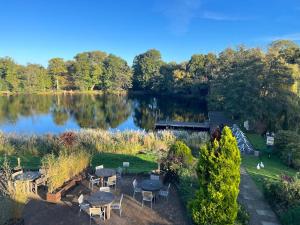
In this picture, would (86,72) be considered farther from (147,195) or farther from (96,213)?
(96,213)

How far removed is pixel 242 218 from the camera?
7.61 m

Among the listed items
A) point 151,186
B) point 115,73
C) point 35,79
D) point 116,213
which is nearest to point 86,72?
point 115,73

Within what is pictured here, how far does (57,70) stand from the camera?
72.0 meters

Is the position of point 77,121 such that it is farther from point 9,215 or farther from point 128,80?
point 128,80

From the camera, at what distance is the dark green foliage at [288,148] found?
14227 millimetres

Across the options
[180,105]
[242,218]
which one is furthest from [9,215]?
[180,105]

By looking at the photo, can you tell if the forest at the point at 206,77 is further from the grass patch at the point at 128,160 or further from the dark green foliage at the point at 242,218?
the dark green foliage at the point at 242,218

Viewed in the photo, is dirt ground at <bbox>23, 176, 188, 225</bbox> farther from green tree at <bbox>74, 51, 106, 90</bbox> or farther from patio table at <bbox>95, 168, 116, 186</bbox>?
green tree at <bbox>74, 51, 106, 90</bbox>

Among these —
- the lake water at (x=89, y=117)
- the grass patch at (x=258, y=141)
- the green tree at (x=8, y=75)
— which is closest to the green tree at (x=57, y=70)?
the green tree at (x=8, y=75)

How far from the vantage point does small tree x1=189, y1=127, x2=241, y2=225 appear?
21.8 ft

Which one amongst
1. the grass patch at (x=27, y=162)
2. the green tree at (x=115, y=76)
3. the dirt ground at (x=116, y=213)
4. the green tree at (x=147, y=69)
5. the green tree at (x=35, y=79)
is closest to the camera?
the dirt ground at (x=116, y=213)

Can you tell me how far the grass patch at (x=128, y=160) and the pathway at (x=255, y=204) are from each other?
3831 millimetres

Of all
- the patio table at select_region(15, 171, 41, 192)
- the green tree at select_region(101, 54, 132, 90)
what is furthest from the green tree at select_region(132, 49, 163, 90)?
the patio table at select_region(15, 171, 41, 192)

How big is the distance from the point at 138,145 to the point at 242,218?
934cm
